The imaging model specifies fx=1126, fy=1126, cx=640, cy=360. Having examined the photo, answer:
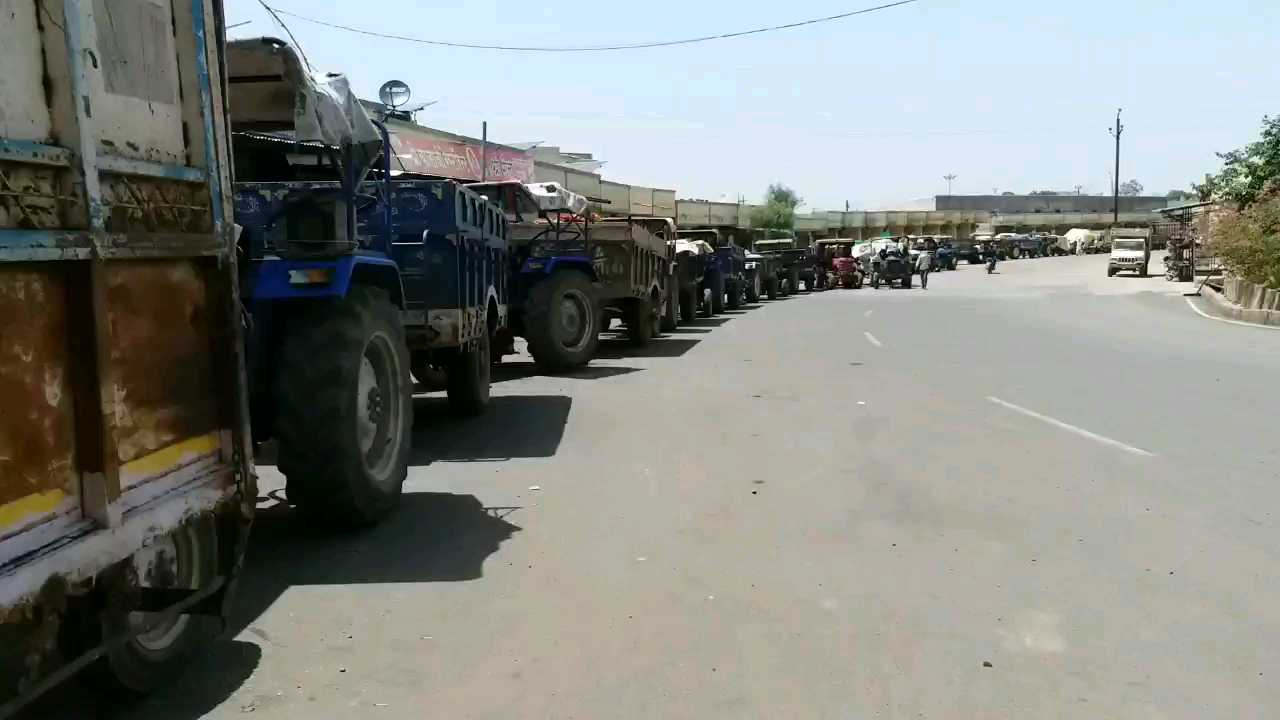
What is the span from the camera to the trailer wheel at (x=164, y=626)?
11.8ft

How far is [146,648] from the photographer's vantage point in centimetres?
383

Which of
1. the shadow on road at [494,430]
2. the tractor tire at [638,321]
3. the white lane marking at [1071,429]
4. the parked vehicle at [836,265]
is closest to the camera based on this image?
the white lane marking at [1071,429]

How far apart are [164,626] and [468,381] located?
6.38m

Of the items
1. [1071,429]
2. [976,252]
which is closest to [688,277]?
[1071,429]

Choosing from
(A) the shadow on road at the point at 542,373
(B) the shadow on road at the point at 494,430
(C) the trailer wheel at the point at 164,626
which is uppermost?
(C) the trailer wheel at the point at 164,626

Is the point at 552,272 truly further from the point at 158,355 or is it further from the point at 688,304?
the point at 688,304

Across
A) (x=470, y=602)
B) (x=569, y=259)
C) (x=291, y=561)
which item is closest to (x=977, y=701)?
(x=470, y=602)

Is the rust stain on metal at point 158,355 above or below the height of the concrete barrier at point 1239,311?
above

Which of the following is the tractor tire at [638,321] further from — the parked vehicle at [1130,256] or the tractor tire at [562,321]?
the parked vehicle at [1130,256]

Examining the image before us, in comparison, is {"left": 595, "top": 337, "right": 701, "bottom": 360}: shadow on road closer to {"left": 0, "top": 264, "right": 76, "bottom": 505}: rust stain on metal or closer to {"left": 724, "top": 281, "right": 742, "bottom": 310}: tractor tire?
{"left": 724, "top": 281, "right": 742, "bottom": 310}: tractor tire

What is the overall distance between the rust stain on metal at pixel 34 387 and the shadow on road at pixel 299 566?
1.16 m

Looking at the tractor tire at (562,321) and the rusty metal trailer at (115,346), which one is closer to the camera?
the rusty metal trailer at (115,346)

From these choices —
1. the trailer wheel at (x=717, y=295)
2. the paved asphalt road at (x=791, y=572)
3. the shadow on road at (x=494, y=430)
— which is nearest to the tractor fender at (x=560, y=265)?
the shadow on road at (x=494, y=430)

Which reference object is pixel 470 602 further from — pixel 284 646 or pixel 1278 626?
pixel 1278 626
